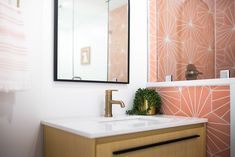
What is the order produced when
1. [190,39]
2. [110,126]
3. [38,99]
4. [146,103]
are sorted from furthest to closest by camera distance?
[190,39] < [146,103] < [38,99] < [110,126]

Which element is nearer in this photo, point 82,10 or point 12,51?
point 12,51

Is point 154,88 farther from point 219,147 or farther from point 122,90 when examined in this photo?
point 219,147

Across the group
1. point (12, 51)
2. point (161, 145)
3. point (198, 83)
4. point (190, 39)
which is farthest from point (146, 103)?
point (12, 51)

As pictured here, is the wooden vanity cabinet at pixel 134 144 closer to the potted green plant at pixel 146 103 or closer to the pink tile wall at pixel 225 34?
the potted green plant at pixel 146 103

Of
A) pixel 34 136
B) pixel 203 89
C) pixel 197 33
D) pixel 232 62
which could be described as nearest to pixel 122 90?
pixel 203 89

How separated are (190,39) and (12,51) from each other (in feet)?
4.95

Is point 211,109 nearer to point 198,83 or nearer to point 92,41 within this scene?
point 198,83

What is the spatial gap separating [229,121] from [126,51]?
86 centimetres

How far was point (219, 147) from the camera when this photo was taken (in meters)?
1.42

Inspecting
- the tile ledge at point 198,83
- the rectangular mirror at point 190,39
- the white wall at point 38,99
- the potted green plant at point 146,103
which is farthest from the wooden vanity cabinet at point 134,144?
the rectangular mirror at point 190,39

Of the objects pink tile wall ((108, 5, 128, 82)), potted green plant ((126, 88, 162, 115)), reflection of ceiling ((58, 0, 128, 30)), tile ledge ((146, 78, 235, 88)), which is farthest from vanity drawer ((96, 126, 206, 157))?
reflection of ceiling ((58, 0, 128, 30))

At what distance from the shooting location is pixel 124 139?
105 cm

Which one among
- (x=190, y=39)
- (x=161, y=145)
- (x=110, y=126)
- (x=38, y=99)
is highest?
(x=190, y=39)

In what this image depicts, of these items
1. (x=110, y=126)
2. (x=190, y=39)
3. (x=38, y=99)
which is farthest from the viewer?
(x=190, y=39)
